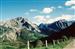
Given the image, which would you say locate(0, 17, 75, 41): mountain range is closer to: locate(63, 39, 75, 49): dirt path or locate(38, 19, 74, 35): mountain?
locate(38, 19, 74, 35): mountain

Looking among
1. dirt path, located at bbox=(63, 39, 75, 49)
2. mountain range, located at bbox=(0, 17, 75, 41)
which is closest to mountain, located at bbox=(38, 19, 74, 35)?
mountain range, located at bbox=(0, 17, 75, 41)

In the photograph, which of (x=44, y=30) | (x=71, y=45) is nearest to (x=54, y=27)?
(x=44, y=30)

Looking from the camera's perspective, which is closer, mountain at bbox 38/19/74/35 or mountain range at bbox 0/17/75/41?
mountain range at bbox 0/17/75/41

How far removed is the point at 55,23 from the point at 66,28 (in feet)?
4.61

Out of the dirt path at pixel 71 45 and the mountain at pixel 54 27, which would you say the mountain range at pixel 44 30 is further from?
the dirt path at pixel 71 45

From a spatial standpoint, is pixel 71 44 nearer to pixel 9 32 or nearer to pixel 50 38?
pixel 50 38

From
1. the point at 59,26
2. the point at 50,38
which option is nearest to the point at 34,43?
the point at 50,38

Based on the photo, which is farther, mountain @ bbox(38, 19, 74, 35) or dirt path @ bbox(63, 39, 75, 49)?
mountain @ bbox(38, 19, 74, 35)

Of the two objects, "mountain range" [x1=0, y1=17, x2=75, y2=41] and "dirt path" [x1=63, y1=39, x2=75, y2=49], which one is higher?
"mountain range" [x1=0, y1=17, x2=75, y2=41]

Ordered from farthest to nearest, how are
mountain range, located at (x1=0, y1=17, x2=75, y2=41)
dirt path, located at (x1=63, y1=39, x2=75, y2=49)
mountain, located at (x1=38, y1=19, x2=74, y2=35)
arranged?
mountain, located at (x1=38, y1=19, x2=74, y2=35), mountain range, located at (x1=0, y1=17, x2=75, y2=41), dirt path, located at (x1=63, y1=39, x2=75, y2=49)

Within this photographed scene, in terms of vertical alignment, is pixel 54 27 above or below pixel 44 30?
above

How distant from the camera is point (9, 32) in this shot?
25344mm

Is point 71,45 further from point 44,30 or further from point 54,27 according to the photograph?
point 54,27

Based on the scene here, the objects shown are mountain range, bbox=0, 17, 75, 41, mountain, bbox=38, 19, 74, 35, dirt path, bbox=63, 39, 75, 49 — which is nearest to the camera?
dirt path, bbox=63, 39, 75, 49
